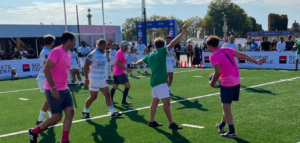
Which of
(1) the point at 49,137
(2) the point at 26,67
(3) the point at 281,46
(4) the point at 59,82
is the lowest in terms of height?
(1) the point at 49,137

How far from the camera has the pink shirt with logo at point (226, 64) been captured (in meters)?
5.62

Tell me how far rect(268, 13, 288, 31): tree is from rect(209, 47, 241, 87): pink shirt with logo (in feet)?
330

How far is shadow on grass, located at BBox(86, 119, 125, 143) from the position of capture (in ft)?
20.0

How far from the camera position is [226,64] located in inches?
223

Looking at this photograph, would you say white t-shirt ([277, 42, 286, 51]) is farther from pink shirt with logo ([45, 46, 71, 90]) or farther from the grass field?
pink shirt with logo ([45, 46, 71, 90])

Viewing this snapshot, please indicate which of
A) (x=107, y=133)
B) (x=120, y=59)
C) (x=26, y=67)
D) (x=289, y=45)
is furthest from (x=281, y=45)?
(x=26, y=67)

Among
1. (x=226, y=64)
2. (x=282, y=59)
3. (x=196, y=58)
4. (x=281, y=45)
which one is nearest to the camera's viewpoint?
(x=226, y=64)

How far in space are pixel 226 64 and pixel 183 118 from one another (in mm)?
2367

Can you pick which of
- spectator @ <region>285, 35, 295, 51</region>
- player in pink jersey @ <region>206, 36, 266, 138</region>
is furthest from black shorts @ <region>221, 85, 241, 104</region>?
spectator @ <region>285, 35, 295, 51</region>

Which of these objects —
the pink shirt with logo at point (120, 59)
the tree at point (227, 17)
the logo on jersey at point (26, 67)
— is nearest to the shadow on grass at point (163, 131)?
the pink shirt with logo at point (120, 59)

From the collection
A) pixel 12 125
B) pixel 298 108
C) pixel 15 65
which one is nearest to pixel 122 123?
pixel 12 125

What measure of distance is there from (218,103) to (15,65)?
1570 cm

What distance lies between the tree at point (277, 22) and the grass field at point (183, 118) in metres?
94.4

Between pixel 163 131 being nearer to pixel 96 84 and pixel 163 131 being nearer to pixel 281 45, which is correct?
pixel 96 84
